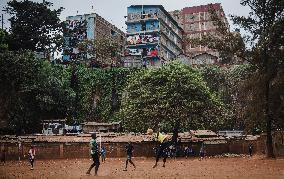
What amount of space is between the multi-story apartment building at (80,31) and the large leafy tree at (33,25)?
3.44 meters

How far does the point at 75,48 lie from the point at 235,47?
44.0 meters

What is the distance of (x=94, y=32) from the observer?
222 ft

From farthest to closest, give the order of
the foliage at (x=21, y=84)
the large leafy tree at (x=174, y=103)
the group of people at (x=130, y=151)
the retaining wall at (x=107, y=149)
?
the foliage at (x=21, y=84) < the large leafy tree at (x=174, y=103) < the retaining wall at (x=107, y=149) < the group of people at (x=130, y=151)

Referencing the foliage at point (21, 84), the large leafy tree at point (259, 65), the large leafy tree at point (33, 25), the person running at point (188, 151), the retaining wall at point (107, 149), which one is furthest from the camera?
the large leafy tree at point (33, 25)

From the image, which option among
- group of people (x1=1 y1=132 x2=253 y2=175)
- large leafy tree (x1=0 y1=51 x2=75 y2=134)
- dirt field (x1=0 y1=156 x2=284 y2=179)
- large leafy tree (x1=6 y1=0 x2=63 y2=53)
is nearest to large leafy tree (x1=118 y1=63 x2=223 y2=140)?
group of people (x1=1 y1=132 x2=253 y2=175)

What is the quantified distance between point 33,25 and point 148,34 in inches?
1007

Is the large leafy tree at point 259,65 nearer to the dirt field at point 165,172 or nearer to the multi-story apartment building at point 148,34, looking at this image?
the dirt field at point 165,172

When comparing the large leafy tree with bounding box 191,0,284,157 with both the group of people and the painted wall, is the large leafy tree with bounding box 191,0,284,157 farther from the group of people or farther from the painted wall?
the painted wall

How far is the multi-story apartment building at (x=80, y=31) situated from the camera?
63.9m

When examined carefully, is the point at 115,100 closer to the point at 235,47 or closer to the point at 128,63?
the point at 128,63

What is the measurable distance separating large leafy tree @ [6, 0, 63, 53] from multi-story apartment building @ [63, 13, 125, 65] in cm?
344

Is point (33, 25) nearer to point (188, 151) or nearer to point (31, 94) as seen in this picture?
point (31, 94)

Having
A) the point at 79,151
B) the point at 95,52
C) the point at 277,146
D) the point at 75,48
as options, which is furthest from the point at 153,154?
the point at 75,48

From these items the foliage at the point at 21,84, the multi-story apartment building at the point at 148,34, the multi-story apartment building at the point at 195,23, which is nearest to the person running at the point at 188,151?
the foliage at the point at 21,84
